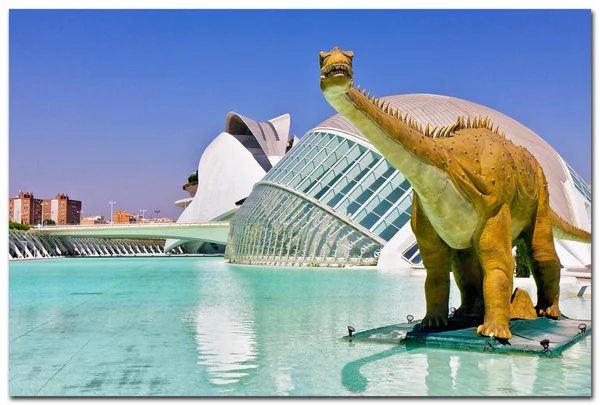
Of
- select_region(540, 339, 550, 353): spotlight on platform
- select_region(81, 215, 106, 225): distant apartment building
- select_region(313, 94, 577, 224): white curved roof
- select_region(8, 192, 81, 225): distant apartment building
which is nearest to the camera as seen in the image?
select_region(540, 339, 550, 353): spotlight on platform

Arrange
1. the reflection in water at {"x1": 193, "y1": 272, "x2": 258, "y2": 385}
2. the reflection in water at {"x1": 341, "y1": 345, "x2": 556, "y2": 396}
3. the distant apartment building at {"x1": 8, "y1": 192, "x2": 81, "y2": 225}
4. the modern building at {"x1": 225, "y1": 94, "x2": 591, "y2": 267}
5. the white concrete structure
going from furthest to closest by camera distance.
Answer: the distant apartment building at {"x1": 8, "y1": 192, "x2": 81, "y2": 225} → the white concrete structure → the modern building at {"x1": 225, "y1": 94, "x2": 591, "y2": 267} → the reflection in water at {"x1": 193, "y1": 272, "x2": 258, "y2": 385} → the reflection in water at {"x1": 341, "y1": 345, "x2": 556, "y2": 396}

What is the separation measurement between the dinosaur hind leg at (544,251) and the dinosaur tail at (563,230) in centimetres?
107

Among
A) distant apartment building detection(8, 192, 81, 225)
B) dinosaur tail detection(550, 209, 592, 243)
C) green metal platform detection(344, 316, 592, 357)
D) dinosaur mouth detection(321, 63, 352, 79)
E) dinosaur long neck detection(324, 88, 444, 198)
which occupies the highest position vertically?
distant apartment building detection(8, 192, 81, 225)

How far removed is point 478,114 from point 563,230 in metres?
24.5

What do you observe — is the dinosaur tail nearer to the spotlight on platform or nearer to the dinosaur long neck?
the spotlight on platform

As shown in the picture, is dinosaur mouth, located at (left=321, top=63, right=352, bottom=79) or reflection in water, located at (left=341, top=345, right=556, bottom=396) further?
dinosaur mouth, located at (left=321, top=63, right=352, bottom=79)

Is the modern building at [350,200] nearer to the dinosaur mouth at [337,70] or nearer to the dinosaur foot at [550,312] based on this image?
the dinosaur foot at [550,312]

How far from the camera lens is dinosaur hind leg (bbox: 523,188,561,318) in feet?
30.3

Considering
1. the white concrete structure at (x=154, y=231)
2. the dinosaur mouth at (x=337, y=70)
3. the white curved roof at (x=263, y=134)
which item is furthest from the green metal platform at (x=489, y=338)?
the white curved roof at (x=263, y=134)

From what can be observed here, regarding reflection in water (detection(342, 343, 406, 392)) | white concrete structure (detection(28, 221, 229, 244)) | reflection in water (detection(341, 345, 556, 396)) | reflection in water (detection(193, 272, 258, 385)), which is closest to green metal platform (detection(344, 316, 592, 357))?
reflection in water (detection(341, 345, 556, 396))

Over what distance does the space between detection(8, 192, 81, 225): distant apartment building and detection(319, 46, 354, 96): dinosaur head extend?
275 ft

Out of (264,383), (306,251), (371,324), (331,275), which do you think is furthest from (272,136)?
(264,383)

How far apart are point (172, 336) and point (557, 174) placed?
2642 centimetres

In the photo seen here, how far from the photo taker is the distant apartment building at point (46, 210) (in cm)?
8700
